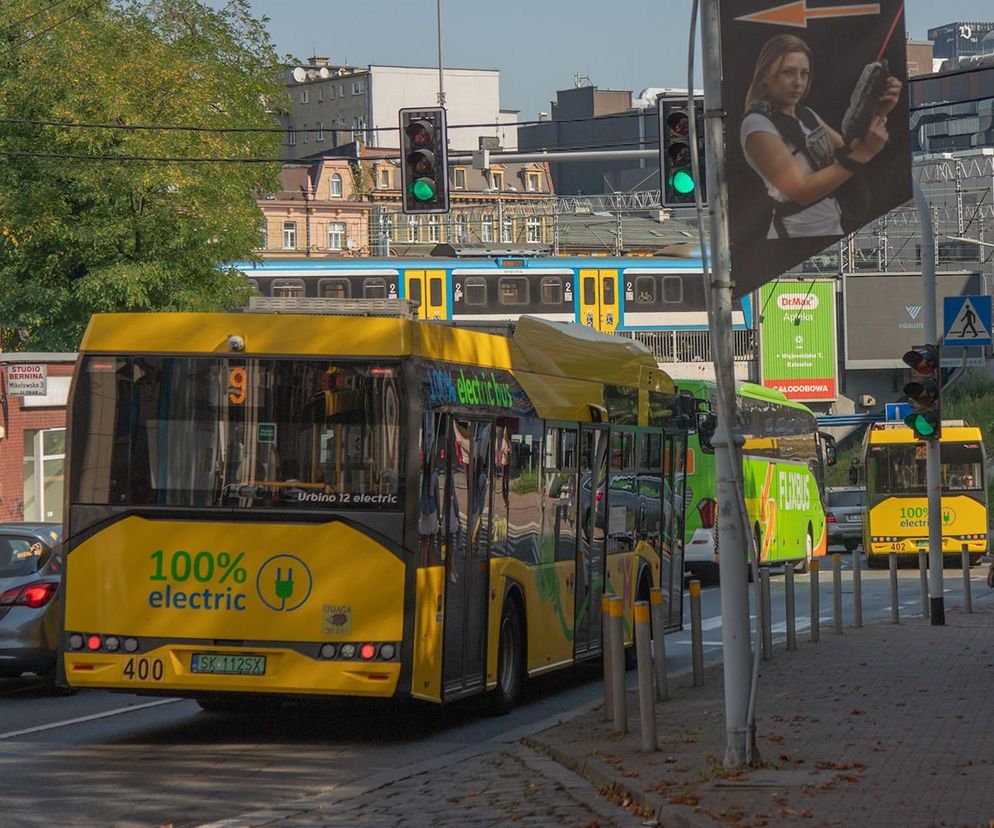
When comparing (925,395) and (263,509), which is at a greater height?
(925,395)

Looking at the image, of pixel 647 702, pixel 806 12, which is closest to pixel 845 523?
pixel 647 702

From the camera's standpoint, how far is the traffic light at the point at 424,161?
808 inches

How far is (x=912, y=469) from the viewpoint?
42.5m

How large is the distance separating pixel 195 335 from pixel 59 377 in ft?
82.0

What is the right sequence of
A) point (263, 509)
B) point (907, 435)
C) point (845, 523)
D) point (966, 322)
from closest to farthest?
1. point (263, 509)
2. point (966, 322)
3. point (907, 435)
4. point (845, 523)

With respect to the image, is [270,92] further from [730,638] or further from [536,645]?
[730,638]

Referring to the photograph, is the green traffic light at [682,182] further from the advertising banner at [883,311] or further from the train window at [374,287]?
the advertising banner at [883,311]

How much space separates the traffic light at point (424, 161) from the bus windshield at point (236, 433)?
829cm

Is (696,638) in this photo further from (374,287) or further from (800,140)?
(374,287)

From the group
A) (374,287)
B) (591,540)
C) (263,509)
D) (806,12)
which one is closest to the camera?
(806,12)

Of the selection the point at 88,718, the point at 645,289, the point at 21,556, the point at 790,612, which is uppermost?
the point at 645,289

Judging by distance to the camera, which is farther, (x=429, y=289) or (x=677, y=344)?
(x=677, y=344)

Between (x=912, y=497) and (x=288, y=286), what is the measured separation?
32.6 m

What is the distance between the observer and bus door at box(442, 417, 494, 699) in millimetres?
12859
